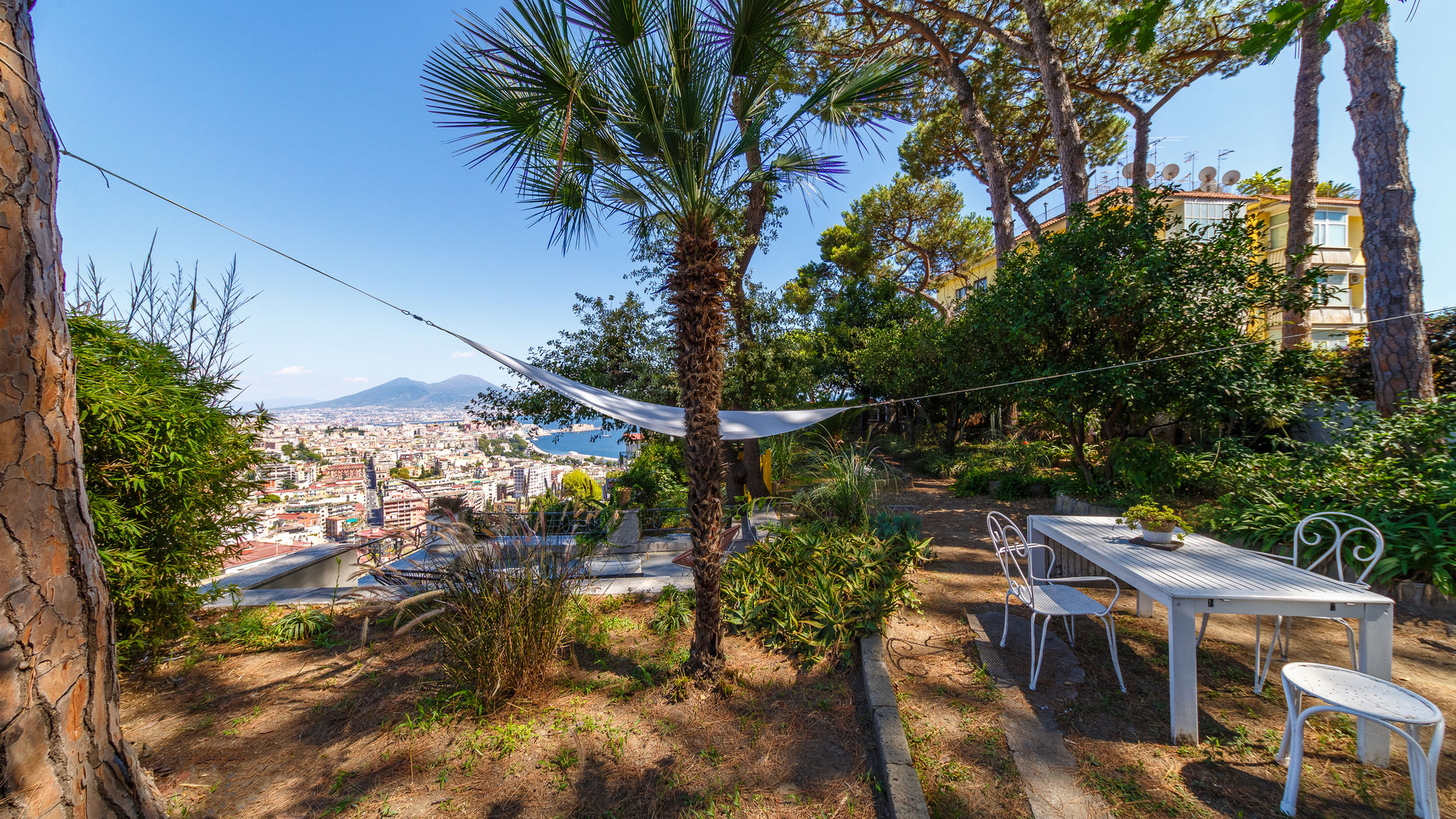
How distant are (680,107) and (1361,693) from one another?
2896 millimetres

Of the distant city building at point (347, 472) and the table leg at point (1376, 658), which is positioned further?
the distant city building at point (347, 472)

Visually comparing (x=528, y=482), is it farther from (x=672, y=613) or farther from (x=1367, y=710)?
(x=1367, y=710)

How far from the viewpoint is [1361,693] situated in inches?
54.9

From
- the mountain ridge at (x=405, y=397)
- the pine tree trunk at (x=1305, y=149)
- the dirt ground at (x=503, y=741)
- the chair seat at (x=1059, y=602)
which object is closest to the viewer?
the dirt ground at (x=503, y=741)

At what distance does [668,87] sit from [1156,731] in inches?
122

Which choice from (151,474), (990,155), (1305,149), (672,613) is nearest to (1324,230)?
(1305,149)

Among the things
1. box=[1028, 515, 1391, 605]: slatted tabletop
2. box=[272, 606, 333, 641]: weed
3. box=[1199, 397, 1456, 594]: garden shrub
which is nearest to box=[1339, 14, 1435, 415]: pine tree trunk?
box=[1199, 397, 1456, 594]: garden shrub

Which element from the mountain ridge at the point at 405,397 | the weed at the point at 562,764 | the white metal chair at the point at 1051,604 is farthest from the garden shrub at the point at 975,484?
the mountain ridge at the point at 405,397

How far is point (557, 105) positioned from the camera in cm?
221

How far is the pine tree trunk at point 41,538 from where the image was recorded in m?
1.05

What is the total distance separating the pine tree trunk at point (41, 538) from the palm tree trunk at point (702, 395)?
1632mm

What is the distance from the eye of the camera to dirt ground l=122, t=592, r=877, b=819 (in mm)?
1581

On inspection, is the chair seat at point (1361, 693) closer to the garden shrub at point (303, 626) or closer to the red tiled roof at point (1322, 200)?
the garden shrub at point (303, 626)

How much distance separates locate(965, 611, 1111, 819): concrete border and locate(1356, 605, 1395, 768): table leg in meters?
0.89
